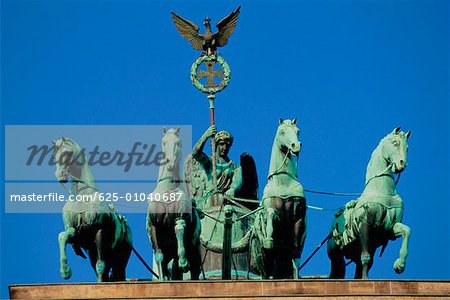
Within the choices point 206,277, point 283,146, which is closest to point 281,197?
point 283,146

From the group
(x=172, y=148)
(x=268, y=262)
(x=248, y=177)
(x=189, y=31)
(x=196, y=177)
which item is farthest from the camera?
(x=189, y=31)

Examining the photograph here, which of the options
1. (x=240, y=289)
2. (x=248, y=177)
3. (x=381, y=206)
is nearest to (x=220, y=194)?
(x=248, y=177)

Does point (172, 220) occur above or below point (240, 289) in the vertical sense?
above

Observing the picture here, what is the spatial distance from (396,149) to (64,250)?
5.57 m

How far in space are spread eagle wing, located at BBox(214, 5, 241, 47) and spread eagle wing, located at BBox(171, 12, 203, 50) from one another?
1.10 ft

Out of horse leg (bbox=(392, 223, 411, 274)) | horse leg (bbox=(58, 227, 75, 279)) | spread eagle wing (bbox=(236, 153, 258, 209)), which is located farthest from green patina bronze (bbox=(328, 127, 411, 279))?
horse leg (bbox=(58, 227, 75, 279))

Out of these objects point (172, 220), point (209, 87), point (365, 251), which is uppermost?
point (209, 87)

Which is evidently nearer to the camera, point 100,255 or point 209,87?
point 100,255

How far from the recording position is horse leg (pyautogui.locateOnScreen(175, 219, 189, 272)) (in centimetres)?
3956

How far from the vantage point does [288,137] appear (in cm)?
3994

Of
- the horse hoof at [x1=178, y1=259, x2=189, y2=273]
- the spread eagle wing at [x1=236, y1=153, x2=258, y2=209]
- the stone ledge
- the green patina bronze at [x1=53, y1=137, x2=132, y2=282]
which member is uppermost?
the spread eagle wing at [x1=236, y1=153, x2=258, y2=209]

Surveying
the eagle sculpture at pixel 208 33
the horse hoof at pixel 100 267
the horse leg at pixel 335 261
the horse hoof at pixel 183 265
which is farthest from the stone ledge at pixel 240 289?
the eagle sculpture at pixel 208 33

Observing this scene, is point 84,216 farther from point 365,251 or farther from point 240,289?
point 365,251

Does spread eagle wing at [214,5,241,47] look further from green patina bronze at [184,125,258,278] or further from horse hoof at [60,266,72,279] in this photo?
horse hoof at [60,266,72,279]
